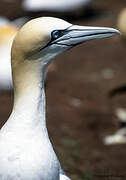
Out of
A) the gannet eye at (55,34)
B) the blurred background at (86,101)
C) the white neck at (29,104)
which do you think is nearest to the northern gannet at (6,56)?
the blurred background at (86,101)

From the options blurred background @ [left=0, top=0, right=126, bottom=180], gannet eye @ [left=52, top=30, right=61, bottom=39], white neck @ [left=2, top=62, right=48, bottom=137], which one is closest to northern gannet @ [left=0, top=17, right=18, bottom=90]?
blurred background @ [left=0, top=0, right=126, bottom=180]

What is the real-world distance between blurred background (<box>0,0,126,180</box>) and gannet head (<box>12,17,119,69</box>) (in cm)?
247

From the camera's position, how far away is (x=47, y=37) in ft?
9.25

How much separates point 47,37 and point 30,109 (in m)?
0.47

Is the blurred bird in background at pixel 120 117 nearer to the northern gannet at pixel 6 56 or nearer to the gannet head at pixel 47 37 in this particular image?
the northern gannet at pixel 6 56

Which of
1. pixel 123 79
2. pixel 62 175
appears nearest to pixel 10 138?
pixel 62 175

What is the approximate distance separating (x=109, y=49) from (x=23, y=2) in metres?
3.81

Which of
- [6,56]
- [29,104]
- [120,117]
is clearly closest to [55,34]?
[29,104]

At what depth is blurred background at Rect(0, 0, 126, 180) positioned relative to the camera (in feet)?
18.2

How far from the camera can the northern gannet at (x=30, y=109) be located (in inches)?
113

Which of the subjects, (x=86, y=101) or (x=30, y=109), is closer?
(x=30, y=109)

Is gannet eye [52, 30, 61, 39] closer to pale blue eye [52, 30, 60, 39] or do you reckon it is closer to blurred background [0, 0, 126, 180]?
pale blue eye [52, 30, 60, 39]

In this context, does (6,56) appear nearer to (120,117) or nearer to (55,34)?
(120,117)

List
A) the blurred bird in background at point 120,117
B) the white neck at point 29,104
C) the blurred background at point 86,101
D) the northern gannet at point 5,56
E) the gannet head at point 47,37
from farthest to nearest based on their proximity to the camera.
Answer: the northern gannet at point 5,56
the blurred bird in background at point 120,117
the blurred background at point 86,101
the white neck at point 29,104
the gannet head at point 47,37
